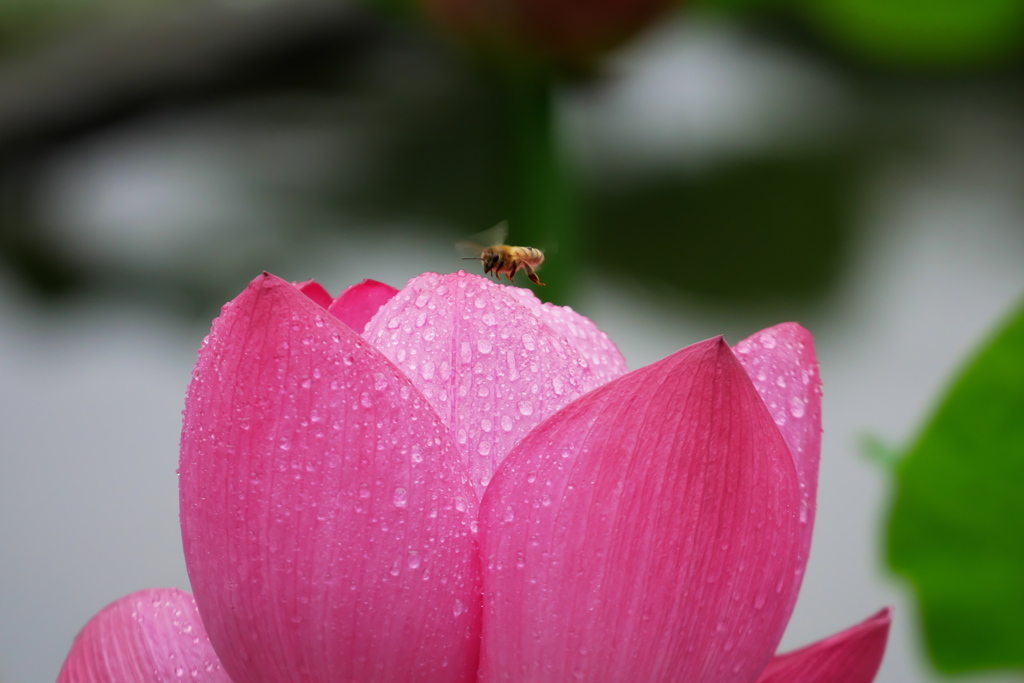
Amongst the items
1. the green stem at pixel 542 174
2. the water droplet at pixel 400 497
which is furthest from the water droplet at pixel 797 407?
the green stem at pixel 542 174

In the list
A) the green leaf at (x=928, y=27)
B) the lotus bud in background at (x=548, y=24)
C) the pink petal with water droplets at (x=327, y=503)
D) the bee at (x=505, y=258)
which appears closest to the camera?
the pink petal with water droplets at (x=327, y=503)

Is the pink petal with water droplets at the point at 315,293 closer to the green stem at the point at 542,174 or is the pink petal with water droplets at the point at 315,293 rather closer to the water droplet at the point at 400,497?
the water droplet at the point at 400,497

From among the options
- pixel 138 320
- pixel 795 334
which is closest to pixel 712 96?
pixel 138 320

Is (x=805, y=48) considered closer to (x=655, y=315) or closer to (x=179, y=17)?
(x=655, y=315)

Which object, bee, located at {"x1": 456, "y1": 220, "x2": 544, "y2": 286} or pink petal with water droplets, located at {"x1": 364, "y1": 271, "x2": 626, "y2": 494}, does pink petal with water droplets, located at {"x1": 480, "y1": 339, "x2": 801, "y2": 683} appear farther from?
bee, located at {"x1": 456, "y1": 220, "x2": 544, "y2": 286}

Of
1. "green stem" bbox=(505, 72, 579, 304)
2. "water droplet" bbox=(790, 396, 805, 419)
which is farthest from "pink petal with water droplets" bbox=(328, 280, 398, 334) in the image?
"green stem" bbox=(505, 72, 579, 304)
